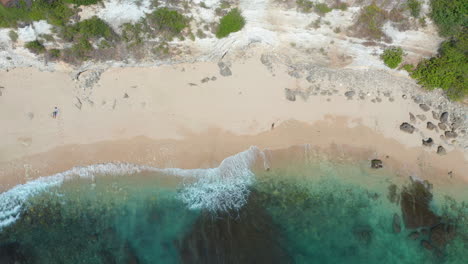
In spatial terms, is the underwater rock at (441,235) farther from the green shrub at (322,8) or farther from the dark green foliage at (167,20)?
the dark green foliage at (167,20)

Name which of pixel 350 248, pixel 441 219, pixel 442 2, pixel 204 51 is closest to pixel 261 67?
pixel 204 51

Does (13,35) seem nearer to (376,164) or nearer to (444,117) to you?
(376,164)

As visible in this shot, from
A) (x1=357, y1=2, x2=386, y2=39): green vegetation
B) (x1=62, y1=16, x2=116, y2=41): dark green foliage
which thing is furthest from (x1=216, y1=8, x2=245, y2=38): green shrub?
(x1=357, y1=2, x2=386, y2=39): green vegetation

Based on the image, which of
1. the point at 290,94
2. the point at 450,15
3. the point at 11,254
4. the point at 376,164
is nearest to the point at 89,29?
the point at 290,94

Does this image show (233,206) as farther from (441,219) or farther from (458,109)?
(458,109)

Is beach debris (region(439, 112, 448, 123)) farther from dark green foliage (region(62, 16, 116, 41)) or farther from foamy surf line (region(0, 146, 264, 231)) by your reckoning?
dark green foliage (region(62, 16, 116, 41))

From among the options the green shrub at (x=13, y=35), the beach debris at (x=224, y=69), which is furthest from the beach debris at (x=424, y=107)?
the green shrub at (x=13, y=35)
